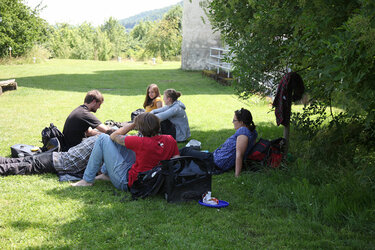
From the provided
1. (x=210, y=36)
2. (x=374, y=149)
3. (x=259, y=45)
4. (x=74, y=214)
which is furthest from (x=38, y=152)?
(x=210, y=36)

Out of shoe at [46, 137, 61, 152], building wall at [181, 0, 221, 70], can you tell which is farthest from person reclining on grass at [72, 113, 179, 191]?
building wall at [181, 0, 221, 70]

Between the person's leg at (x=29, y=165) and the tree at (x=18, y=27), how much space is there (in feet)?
78.6

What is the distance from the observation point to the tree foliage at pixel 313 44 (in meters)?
2.97

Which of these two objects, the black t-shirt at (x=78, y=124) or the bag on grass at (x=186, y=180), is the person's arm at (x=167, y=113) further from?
the bag on grass at (x=186, y=180)

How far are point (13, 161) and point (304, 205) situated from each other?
13.7 ft

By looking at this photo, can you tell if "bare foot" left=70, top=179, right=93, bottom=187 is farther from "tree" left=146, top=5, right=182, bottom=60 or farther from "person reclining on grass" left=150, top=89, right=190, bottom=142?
"tree" left=146, top=5, right=182, bottom=60

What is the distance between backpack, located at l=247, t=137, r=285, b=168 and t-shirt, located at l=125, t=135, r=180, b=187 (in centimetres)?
145

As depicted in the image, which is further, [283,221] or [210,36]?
[210,36]

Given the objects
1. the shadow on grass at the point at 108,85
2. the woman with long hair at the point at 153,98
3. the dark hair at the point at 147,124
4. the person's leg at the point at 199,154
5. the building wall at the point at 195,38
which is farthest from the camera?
the building wall at the point at 195,38

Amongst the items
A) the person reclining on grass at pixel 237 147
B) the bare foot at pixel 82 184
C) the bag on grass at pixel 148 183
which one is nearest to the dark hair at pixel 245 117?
the person reclining on grass at pixel 237 147

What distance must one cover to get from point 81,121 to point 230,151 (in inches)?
93.7

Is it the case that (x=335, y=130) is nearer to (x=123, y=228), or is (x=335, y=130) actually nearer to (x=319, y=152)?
(x=319, y=152)

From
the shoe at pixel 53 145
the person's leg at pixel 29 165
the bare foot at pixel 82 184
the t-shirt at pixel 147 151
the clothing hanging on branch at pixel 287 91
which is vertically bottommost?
the bare foot at pixel 82 184

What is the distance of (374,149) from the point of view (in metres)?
4.85
